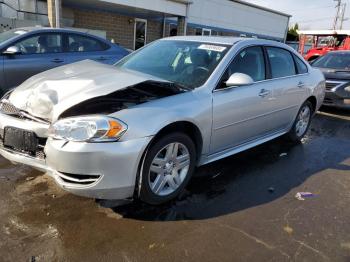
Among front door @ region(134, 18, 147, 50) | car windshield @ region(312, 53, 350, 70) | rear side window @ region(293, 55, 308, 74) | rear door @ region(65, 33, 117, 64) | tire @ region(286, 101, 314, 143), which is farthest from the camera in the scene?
front door @ region(134, 18, 147, 50)

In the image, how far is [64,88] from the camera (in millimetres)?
3025

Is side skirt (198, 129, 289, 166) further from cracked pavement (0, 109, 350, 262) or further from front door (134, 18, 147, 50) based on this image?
front door (134, 18, 147, 50)

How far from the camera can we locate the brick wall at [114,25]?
1493 cm

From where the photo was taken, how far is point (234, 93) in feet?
11.9

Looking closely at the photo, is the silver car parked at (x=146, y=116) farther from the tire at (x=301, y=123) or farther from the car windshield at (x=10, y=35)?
the car windshield at (x=10, y=35)

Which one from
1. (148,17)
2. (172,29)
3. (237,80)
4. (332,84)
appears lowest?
(332,84)

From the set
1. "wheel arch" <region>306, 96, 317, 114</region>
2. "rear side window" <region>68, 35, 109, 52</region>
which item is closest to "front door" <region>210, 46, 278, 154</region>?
"wheel arch" <region>306, 96, 317, 114</region>

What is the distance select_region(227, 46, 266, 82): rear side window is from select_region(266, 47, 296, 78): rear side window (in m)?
0.24

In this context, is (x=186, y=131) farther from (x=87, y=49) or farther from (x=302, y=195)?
(x=87, y=49)

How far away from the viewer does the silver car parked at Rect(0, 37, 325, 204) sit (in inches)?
103

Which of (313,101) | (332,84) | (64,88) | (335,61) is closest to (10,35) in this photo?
(64,88)

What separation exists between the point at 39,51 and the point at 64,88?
3592 mm

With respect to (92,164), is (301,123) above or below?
below

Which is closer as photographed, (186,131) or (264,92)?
(186,131)
